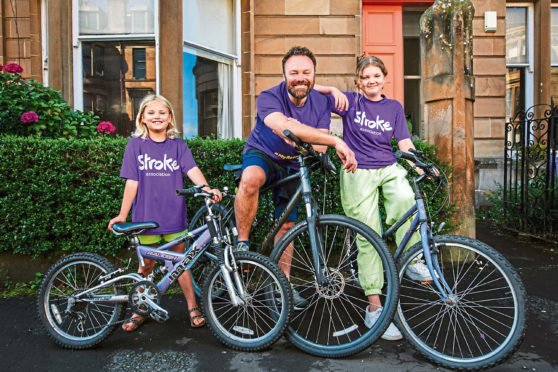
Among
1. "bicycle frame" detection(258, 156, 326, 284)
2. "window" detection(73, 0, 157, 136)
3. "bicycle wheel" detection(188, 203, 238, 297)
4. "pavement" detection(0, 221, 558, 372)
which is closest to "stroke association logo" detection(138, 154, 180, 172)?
"bicycle wheel" detection(188, 203, 238, 297)

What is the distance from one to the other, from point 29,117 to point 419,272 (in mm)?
4050

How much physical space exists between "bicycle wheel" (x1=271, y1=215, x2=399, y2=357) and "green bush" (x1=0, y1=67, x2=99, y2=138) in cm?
313

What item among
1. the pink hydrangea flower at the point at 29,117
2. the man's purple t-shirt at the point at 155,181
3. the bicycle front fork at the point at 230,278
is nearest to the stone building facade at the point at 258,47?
the pink hydrangea flower at the point at 29,117

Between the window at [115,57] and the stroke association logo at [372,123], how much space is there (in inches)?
165

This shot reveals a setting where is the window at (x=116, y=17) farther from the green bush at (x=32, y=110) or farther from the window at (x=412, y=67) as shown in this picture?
the window at (x=412, y=67)

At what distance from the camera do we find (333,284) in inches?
115

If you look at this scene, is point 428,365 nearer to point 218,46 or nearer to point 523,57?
point 218,46

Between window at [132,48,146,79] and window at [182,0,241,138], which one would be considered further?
window at [182,0,241,138]

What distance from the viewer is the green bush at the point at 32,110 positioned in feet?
15.6

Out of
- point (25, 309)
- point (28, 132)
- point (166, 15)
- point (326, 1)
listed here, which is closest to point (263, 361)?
point (25, 309)

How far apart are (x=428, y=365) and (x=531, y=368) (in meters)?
0.58

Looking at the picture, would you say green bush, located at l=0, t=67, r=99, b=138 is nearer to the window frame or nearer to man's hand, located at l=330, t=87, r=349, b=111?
the window frame

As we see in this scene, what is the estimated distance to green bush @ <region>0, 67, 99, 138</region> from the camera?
15.6 ft

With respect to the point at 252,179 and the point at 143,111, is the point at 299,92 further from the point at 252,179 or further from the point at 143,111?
the point at 143,111
